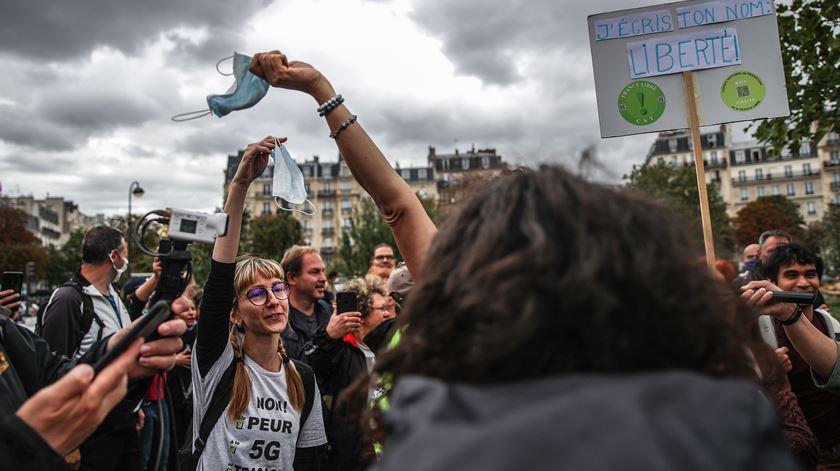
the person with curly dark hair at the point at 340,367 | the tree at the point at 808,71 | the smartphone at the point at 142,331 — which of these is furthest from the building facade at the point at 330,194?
the smartphone at the point at 142,331

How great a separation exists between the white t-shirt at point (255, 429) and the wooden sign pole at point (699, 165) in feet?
7.07

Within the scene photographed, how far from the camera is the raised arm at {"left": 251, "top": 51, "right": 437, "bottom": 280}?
2.00 m

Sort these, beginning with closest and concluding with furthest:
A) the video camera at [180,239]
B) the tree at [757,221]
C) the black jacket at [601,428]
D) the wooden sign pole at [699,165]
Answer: the black jacket at [601,428], the video camera at [180,239], the wooden sign pole at [699,165], the tree at [757,221]

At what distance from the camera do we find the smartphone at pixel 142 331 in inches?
54.9

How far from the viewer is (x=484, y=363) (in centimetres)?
88

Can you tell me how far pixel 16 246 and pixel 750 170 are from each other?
3618 inches

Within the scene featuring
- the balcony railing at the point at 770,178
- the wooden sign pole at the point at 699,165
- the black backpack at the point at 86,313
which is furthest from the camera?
the balcony railing at the point at 770,178

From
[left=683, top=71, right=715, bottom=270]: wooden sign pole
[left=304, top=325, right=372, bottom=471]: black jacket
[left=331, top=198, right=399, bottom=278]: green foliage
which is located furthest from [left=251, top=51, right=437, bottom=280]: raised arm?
[left=331, top=198, right=399, bottom=278]: green foliage

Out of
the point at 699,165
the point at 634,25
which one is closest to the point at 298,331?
the point at 699,165

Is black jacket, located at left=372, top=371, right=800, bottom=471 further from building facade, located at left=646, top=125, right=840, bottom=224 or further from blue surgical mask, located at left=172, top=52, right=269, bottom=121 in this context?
building facade, located at left=646, top=125, right=840, bottom=224

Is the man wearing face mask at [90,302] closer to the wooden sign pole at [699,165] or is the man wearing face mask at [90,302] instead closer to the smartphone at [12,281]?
the smartphone at [12,281]

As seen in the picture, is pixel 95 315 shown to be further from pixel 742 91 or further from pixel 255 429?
pixel 742 91

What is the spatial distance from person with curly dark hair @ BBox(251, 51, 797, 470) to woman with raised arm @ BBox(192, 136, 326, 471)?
1.68 metres

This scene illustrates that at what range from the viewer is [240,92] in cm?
245
